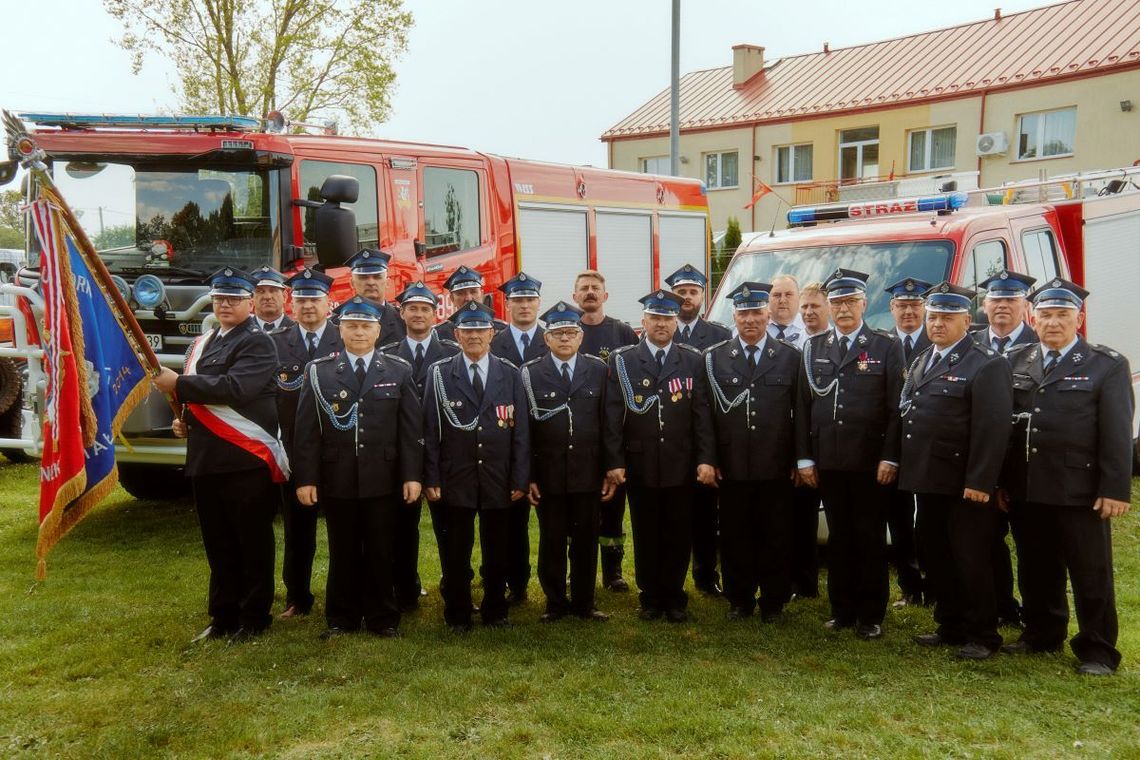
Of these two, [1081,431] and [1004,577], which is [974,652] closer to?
[1004,577]

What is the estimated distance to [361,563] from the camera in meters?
5.33

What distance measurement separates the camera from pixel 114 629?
17.9ft

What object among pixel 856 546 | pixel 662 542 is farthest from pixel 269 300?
pixel 856 546

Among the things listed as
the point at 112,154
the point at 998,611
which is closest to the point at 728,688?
the point at 998,611

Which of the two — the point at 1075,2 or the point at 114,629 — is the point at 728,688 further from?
the point at 1075,2

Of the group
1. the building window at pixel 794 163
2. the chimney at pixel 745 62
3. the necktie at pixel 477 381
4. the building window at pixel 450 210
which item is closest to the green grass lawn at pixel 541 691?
the necktie at pixel 477 381

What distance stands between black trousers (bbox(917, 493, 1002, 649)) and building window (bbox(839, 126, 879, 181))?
20687mm

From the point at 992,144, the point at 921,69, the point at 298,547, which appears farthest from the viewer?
the point at 921,69

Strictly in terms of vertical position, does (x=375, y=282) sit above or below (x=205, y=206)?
below

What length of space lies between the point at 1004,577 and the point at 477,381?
2.91 metres

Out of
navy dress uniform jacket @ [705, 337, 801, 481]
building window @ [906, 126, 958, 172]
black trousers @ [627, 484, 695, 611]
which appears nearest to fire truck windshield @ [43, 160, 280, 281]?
black trousers @ [627, 484, 695, 611]

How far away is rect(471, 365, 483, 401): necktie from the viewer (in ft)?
→ 17.3

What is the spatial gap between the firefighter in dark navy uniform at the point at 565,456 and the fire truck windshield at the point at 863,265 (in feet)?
7.35

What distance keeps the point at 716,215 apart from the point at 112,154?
72.1 ft
